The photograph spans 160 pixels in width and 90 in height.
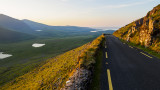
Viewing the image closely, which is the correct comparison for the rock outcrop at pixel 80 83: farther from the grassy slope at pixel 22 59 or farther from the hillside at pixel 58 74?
the grassy slope at pixel 22 59

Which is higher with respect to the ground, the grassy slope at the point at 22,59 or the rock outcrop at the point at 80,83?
the rock outcrop at the point at 80,83

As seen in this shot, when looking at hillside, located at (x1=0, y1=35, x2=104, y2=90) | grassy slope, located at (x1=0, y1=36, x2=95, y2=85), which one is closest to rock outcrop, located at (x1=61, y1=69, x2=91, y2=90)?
hillside, located at (x1=0, y1=35, x2=104, y2=90)

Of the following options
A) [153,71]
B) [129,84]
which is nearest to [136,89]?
[129,84]

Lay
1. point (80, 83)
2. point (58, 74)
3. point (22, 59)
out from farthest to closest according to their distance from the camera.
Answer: point (22, 59)
point (58, 74)
point (80, 83)

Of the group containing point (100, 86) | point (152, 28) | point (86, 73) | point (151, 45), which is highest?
point (152, 28)

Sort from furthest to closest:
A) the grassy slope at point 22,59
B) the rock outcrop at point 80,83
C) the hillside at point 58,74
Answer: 1. the grassy slope at point 22,59
2. the hillside at point 58,74
3. the rock outcrop at point 80,83

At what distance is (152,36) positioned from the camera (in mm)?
14766

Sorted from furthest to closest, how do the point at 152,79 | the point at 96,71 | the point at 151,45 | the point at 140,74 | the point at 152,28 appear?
the point at 152,28, the point at 151,45, the point at 96,71, the point at 140,74, the point at 152,79

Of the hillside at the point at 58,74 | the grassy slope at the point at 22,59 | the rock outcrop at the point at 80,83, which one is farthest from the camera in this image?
the grassy slope at the point at 22,59

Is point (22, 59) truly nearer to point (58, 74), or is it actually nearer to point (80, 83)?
point (58, 74)

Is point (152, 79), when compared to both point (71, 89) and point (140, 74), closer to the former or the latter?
point (140, 74)

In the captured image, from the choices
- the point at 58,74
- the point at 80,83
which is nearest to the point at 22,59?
the point at 58,74

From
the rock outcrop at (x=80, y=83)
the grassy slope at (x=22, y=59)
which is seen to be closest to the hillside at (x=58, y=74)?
the rock outcrop at (x=80, y=83)

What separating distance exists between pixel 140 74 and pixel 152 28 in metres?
13.7
